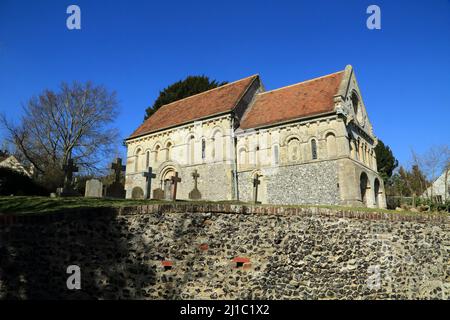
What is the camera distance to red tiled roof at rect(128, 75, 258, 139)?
82.6 feet

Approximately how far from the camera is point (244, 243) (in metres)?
8.05

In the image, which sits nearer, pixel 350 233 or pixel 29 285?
pixel 29 285

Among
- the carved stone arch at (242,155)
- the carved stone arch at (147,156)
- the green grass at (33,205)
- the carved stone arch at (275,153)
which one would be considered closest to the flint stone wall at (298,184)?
the carved stone arch at (275,153)

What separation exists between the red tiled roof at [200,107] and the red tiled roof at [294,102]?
1.72 m

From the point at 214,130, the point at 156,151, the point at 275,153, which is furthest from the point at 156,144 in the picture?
the point at 275,153

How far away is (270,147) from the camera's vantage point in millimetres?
22359

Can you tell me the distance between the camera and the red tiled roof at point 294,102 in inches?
854

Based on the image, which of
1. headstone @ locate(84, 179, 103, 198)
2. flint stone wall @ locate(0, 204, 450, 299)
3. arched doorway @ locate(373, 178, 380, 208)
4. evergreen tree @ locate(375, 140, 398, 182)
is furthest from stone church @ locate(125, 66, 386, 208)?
evergreen tree @ locate(375, 140, 398, 182)
